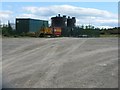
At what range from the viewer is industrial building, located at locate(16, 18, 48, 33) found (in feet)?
190

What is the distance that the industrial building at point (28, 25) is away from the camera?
2276 inches

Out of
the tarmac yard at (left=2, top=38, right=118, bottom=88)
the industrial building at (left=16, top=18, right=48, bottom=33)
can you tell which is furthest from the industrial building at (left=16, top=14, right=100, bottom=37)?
the tarmac yard at (left=2, top=38, right=118, bottom=88)

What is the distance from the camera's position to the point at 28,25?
5834cm

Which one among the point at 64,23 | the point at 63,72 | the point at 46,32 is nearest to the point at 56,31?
the point at 46,32

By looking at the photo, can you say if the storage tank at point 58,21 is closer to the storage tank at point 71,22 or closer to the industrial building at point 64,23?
the industrial building at point 64,23

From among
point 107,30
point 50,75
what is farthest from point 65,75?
point 107,30

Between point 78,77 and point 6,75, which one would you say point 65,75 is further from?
point 6,75

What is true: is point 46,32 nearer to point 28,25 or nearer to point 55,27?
point 28,25

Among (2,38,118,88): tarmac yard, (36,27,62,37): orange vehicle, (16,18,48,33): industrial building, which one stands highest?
(16,18,48,33): industrial building

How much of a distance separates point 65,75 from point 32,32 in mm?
48193

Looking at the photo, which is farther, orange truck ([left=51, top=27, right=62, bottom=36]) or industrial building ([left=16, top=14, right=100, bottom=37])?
orange truck ([left=51, top=27, right=62, bottom=36])

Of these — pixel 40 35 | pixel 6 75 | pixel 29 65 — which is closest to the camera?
pixel 6 75

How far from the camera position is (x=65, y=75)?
10695mm

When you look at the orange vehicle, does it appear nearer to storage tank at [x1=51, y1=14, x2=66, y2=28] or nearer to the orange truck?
the orange truck
